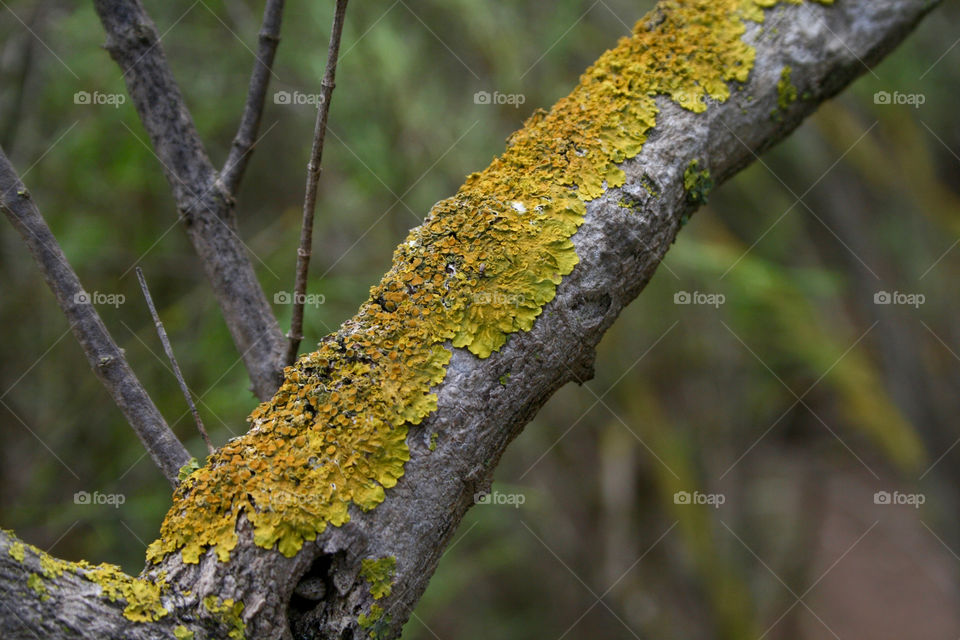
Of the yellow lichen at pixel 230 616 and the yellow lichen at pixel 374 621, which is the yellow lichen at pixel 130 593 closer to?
the yellow lichen at pixel 230 616

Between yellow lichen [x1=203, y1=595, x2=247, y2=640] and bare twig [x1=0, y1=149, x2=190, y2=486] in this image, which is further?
bare twig [x1=0, y1=149, x2=190, y2=486]

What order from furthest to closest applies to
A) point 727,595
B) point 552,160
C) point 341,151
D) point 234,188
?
point 727,595, point 341,151, point 234,188, point 552,160

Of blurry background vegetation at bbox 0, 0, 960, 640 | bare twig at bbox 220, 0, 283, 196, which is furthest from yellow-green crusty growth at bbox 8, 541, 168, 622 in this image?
blurry background vegetation at bbox 0, 0, 960, 640

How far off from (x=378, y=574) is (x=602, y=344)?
Answer: 2.96m

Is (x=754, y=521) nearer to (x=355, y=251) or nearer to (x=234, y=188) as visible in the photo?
(x=355, y=251)

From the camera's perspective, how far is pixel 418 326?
41.5 inches

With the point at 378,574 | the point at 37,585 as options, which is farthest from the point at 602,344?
the point at 37,585

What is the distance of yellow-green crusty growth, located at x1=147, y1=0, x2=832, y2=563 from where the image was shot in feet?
3.13

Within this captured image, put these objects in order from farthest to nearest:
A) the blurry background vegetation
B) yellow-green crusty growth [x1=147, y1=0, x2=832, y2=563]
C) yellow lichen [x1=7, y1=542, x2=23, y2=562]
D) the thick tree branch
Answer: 1. the blurry background vegetation
2. the thick tree branch
3. yellow-green crusty growth [x1=147, y1=0, x2=832, y2=563]
4. yellow lichen [x1=7, y1=542, x2=23, y2=562]

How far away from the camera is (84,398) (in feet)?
9.59

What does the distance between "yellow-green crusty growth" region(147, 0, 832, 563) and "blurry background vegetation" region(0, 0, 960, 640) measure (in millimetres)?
1229

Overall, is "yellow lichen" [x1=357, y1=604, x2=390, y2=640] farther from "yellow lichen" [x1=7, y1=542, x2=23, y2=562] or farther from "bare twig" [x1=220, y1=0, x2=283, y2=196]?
"bare twig" [x1=220, y1=0, x2=283, y2=196]

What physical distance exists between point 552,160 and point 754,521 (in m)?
4.49

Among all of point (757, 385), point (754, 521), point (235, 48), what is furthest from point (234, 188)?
point (754, 521)
